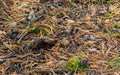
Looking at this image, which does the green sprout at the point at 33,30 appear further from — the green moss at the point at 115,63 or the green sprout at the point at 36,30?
the green moss at the point at 115,63

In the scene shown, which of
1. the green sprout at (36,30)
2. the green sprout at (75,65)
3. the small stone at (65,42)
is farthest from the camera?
the green sprout at (36,30)

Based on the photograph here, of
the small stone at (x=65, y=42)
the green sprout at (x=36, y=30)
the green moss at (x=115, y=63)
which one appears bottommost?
A: the green moss at (x=115, y=63)

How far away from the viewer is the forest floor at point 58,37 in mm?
2053

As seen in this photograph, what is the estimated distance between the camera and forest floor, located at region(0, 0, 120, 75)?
2.05 m

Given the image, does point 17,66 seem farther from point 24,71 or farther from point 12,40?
point 12,40

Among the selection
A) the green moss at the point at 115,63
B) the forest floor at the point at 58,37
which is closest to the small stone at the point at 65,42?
the forest floor at the point at 58,37

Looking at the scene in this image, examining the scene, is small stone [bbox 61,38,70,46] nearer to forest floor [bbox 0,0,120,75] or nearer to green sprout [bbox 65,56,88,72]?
forest floor [bbox 0,0,120,75]

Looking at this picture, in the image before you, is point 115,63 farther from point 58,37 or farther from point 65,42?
point 58,37

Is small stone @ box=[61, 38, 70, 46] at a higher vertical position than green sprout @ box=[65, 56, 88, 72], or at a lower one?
higher

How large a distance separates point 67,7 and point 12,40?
0.80 metres

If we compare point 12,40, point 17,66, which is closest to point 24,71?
point 17,66

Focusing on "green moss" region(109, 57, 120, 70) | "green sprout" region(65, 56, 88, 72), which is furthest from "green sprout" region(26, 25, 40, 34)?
"green moss" region(109, 57, 120, 70)

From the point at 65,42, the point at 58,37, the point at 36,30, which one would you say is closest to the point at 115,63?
the point at 65,42

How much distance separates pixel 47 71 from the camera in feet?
6.57
